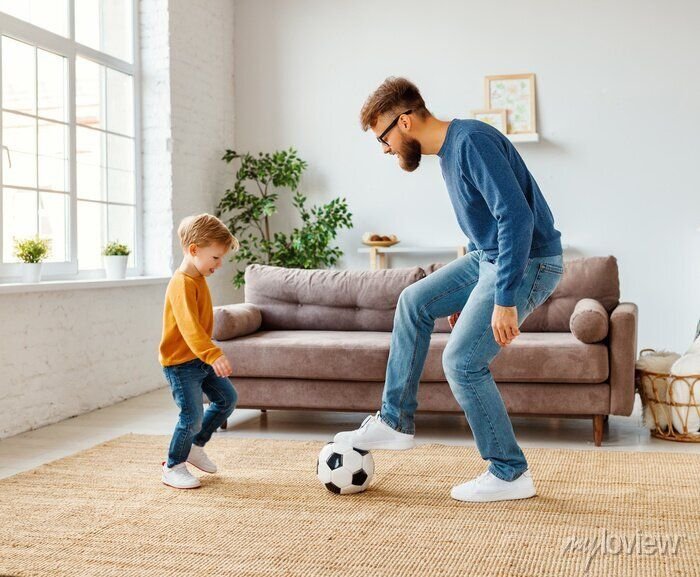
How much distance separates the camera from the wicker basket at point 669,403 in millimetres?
3738

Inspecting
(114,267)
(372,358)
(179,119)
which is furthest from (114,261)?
(372,358)

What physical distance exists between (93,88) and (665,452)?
3.75m

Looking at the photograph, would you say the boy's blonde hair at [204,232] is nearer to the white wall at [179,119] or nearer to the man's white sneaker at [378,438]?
the man's white sneaker at [378,438]

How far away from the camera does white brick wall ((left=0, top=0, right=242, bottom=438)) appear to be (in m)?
4.20

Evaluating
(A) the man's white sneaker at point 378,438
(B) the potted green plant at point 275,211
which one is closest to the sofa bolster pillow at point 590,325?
(A) the man's white sneaker at point 378,438

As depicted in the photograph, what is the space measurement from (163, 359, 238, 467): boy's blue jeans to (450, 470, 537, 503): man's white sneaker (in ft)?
2.90

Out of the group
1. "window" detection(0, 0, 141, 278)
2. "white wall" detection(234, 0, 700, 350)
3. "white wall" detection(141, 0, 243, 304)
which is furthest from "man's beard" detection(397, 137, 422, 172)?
"white wall" detection(234, 0, 700, 350)

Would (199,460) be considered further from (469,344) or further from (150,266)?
(150,266)

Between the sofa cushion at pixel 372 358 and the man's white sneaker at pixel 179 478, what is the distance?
97 cm

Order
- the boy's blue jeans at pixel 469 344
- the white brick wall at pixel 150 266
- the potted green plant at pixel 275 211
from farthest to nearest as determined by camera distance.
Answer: the potted green plant at pixel 275 211
the white brick wall at pixel 150 266
the boy's blue jeans at pixel 469 344

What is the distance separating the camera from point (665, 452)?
3.53 metres

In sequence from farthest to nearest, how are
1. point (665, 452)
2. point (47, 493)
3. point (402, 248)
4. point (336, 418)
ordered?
1. point (402, 248)
2. point (336, 418)
3. point (665, 452)
4. point (47, 493)

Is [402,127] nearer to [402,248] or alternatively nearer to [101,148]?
[101,148]

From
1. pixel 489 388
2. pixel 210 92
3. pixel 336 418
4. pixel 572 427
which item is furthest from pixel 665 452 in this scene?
pixel 210 92
